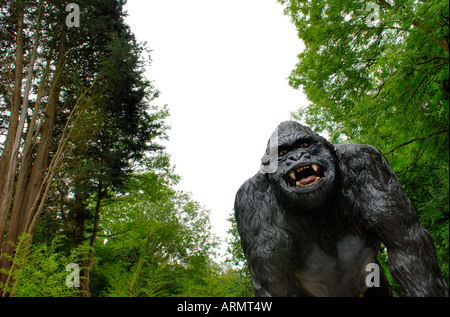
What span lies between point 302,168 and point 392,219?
0.67 metres

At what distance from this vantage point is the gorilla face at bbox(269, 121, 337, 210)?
A: 1998 mm

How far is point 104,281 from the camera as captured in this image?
488 inches

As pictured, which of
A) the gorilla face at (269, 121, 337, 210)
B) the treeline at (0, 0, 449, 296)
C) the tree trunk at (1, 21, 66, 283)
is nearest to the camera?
the gorilla face at (269, 121, 337, 210)

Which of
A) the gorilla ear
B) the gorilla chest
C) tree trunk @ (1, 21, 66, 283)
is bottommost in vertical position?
the gorilla chest

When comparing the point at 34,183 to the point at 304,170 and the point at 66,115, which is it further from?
the point at 304,170

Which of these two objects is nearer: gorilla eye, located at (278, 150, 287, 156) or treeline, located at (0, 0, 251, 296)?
gorilla eye, located at (278, 150, 287, 156)

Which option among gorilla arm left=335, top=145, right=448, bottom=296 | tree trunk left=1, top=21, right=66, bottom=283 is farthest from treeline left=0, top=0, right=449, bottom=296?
gorilla arm left=335, top=145, right=448, bottom=296

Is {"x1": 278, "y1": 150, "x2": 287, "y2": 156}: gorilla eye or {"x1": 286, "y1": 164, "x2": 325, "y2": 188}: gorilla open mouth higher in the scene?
{"x1": 278, "y1": 150, "x2": 287, "y2": 156}: gorilla eye

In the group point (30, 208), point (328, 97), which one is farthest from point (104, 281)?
point (328, 97)

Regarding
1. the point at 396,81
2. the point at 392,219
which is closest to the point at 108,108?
the point at 396,81

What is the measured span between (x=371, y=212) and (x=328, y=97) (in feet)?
21.4

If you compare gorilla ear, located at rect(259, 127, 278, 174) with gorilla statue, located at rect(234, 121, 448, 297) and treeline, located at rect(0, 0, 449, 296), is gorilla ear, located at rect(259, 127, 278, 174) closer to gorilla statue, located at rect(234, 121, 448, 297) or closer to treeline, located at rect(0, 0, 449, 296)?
gorilla statue, located at rect(234, 121, 448, 297)

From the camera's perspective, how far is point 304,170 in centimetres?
209

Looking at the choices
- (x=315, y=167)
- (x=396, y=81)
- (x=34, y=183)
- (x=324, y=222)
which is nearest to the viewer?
(x=315, y=167)
